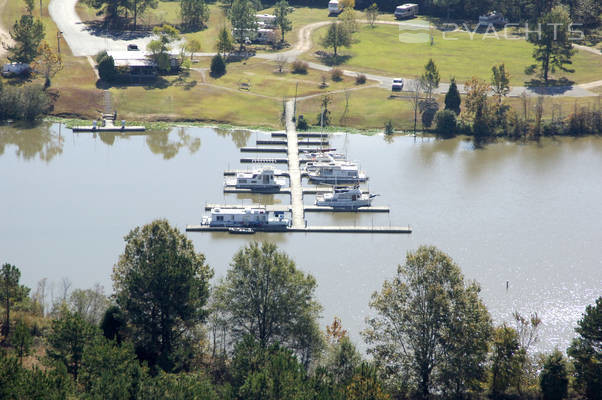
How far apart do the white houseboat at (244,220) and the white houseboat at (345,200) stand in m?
4.97

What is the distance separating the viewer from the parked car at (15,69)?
97000 mm

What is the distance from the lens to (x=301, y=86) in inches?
3861

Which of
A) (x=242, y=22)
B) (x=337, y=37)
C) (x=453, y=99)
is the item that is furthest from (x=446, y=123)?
(x=242, y=22)

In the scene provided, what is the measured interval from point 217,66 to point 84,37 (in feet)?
69.1

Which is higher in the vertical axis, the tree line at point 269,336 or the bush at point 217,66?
the bush at point 217,66

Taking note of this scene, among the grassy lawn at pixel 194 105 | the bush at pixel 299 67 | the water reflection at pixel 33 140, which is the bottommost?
the water reflection at pixel 33 140

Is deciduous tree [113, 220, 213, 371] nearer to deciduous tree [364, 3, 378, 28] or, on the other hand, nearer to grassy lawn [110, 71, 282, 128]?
grassy lawn [110, 71, 282, 128]

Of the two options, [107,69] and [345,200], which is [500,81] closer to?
[345,200]

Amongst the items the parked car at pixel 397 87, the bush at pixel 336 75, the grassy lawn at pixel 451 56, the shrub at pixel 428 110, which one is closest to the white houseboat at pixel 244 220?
the shrub at pixel 428 110

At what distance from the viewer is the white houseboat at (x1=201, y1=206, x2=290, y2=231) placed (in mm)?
66500

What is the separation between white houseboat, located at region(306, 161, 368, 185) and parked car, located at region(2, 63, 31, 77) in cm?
3862

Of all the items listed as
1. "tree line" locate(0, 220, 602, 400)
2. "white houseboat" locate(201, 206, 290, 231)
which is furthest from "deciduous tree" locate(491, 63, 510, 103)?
"tree line" locate(0, 220, 602, 400)

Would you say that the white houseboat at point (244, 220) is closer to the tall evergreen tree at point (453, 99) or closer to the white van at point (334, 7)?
the tall evergreen tree at point (453, 99)

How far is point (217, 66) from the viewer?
10088 centimetres
